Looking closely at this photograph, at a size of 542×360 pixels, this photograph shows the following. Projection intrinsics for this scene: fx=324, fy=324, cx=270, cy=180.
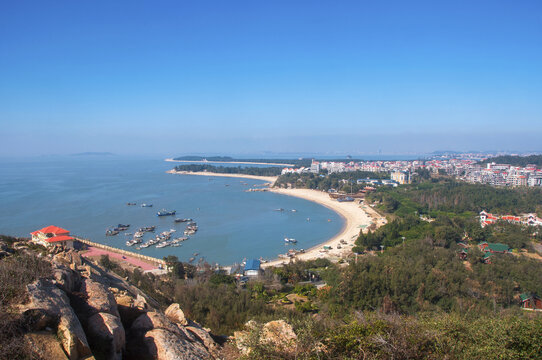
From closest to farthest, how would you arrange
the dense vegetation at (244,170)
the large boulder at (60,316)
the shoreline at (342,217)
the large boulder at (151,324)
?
the large boulder at (60,316), the large boulder at (151,324), the shoreline at (342,217), the dense vegetation at (244,170)

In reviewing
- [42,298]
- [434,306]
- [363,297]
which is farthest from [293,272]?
[42,298]

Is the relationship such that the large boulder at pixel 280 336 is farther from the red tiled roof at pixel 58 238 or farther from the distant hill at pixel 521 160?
the distant hill at pixel 521 160

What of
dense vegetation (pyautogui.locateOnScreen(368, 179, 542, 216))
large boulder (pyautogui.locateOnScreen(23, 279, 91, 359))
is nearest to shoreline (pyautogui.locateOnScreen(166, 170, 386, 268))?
dense vegetation (pyautogui.locateOnScreen(368, 179, 542, 216))

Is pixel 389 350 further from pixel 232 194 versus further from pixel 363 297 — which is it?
pixel 232 194

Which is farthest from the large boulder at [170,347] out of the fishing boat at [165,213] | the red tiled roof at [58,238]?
the fishing boat at [165,213]

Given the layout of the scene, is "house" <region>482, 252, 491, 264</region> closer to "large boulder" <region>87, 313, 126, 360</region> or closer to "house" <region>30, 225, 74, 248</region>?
"large boulder" <region>87, 313, 126, 360</region>

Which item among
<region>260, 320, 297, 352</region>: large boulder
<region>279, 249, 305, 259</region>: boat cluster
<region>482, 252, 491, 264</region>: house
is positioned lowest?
<region>279, 249, 305, 259</region>: boat cluster

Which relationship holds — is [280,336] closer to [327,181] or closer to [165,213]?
[165,213]
